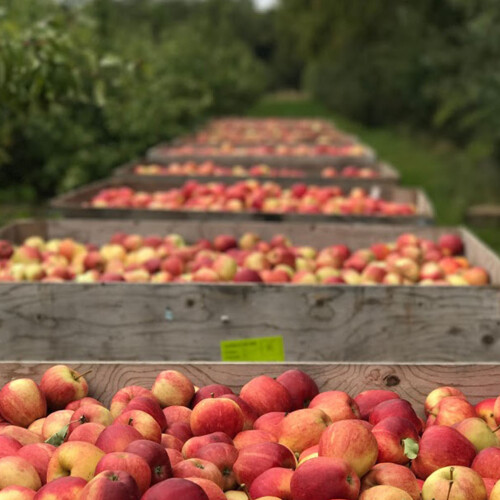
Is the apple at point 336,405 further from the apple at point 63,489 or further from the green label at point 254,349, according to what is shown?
the green label at point 254,349

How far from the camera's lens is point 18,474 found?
1.94 metres

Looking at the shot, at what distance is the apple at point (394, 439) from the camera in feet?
6.91

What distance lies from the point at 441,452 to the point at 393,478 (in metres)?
0.16

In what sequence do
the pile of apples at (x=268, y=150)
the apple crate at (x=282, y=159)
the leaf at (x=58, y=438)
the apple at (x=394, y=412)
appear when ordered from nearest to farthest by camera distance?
the leaf at (x=58, y=438)
the apple at (x=394, y=412)
the apple crate at (x=282, y=159)
the pile of apples at (x=268, y=150)

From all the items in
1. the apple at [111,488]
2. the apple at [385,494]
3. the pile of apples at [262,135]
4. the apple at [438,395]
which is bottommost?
the pile of apples at [262,135]

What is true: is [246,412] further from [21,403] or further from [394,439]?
[21,403]

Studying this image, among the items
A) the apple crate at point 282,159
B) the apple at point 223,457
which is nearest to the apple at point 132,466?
the apple at point 223,457

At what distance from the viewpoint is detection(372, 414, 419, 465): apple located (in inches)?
82.9

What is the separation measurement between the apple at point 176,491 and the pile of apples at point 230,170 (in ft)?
19.8

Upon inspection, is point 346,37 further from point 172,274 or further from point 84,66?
point 172,274

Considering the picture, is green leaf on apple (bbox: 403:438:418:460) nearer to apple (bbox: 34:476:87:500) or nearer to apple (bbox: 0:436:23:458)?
apple (bbox: 34:476:87:500)

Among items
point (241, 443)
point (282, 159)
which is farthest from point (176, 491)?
point (282, 159)

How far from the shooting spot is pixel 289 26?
33.8 meters

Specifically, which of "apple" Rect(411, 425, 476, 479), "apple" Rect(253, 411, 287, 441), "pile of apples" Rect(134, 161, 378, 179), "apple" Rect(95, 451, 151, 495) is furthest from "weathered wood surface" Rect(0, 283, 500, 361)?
"pile of apples" Rect(134, 161, 378, 179)
